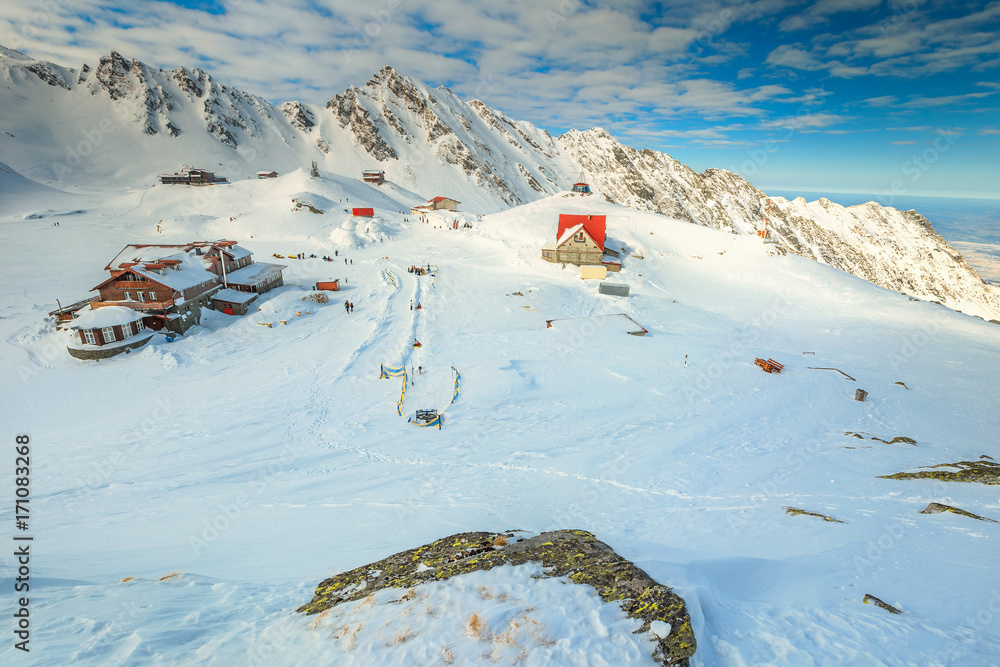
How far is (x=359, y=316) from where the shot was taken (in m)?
35.2

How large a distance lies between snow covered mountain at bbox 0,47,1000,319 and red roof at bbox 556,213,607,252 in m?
64.2

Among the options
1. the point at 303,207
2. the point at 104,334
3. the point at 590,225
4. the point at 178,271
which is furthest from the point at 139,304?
the point at 590,225

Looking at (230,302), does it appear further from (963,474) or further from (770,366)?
(963,474)

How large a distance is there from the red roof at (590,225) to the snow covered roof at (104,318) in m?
45.4

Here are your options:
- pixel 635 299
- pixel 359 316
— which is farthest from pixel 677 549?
pixel 635 299

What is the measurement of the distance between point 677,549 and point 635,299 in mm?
37407

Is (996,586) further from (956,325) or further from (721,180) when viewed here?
(721,180)

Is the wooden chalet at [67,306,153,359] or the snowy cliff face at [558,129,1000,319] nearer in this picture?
the wooden chalet at [67,306,153,359]

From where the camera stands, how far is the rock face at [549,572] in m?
6.25

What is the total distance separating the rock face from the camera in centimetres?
625

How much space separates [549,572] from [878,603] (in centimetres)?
592

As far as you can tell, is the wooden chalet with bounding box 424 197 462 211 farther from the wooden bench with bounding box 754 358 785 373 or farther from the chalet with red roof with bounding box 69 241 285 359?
the wooden bench with bounding box 754 358 785 373

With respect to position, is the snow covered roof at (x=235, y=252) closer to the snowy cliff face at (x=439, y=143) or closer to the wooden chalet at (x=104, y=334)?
the wooden chalet at (x=104, y=334)

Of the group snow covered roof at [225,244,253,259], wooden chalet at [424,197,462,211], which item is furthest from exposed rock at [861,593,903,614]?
wooden chalet at [424,197,462,211]
